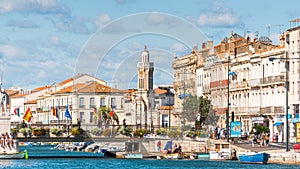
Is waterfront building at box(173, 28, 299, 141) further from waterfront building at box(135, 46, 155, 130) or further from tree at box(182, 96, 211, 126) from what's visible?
waterfront building at box(135, 46, 155, 130)

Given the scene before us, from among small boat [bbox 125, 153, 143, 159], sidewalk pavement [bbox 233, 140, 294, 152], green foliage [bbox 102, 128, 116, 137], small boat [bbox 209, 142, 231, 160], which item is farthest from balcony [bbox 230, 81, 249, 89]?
small boat [bbox 209, 142, 231, 160]

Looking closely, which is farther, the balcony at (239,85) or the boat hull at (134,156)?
the balcony at (239,85)

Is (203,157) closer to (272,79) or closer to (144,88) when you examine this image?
(272,79)

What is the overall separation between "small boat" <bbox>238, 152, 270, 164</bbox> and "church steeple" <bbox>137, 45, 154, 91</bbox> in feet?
297

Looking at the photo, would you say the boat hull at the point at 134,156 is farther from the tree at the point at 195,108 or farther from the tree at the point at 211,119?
the tree at the point at 211,119

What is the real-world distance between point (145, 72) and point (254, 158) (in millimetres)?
95528

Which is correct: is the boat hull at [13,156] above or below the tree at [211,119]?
below

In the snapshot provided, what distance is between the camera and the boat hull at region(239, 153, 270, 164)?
93.4 m

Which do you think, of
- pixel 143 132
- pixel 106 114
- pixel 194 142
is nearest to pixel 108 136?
pixel 143 132

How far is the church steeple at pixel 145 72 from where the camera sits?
18800 cm

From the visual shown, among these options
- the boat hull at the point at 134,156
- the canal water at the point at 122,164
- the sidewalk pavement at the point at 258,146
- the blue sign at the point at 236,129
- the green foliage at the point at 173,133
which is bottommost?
the canal water at the point at 122,164

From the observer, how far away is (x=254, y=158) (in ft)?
311

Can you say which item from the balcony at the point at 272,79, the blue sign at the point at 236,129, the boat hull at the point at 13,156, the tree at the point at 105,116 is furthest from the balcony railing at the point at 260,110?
the tree at the point at 105,116

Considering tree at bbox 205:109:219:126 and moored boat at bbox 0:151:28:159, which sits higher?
tree at bbox 205:109:219:126
